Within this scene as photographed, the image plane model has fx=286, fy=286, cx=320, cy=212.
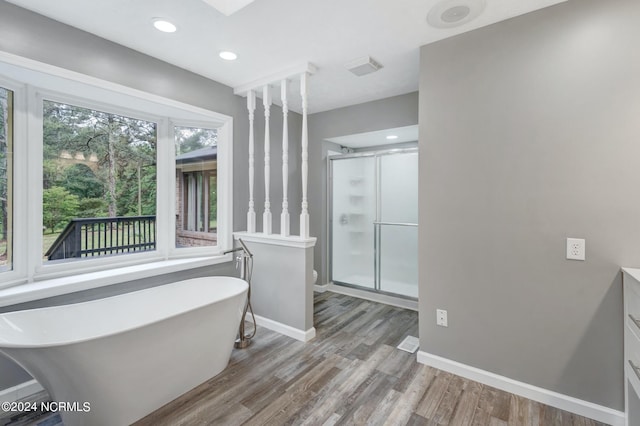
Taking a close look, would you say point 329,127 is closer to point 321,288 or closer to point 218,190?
point 218,190

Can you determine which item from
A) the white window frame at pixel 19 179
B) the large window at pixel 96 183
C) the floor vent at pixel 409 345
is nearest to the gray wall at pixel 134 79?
the white window frame at pixel 19 179

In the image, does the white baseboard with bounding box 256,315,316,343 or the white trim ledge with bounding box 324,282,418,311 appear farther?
the white trim ledge with bounding box 324,282,418,311

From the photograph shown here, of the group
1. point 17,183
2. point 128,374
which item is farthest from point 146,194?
point 128,374

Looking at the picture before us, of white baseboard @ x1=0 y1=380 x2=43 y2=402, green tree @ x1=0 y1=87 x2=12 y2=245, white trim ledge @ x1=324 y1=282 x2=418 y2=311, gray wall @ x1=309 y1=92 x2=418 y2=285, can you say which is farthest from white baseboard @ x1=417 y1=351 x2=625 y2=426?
green tree @ x1=0 y1=87 x2=12 y2=245

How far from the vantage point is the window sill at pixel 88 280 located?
1845 millimetres

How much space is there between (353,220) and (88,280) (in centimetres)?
296

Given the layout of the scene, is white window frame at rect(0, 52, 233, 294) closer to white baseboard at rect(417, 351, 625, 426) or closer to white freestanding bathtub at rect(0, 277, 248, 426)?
white freestanding bathtub at rect(0, 277, 248, 426)

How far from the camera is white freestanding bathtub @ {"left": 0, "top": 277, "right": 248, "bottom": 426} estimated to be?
1415 millimetres

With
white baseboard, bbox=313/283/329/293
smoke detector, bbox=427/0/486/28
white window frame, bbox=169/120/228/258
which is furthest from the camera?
white baseboard, bbox=313/283/329/293

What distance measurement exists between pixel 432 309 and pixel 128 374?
206 centimetres

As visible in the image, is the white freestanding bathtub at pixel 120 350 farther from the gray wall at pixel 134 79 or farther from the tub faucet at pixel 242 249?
the tub faucet at pixel 242 249

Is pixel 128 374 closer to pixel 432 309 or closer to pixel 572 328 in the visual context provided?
pixel 432 309

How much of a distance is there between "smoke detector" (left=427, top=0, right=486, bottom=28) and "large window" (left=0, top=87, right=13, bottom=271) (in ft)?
9.58

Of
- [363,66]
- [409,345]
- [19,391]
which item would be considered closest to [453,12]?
[363,66]
